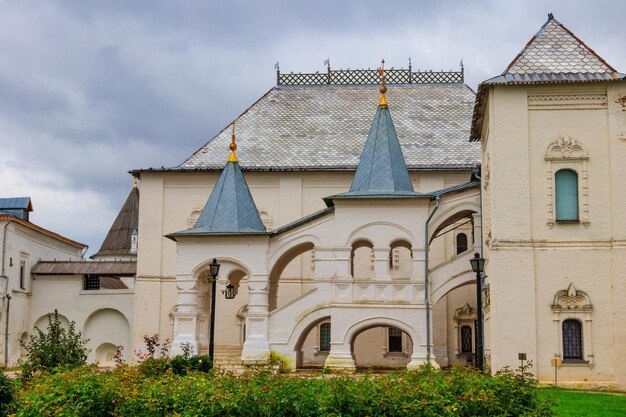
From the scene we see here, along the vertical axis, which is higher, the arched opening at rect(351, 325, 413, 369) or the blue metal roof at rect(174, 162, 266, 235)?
the blue metal roof at rect(174, 162, 266, 235)

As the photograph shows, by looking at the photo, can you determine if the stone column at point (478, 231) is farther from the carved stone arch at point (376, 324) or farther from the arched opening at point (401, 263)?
the arched opening at point (401, 263)

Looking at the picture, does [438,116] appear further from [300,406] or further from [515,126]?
[300,406]

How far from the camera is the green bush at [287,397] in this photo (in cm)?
1120

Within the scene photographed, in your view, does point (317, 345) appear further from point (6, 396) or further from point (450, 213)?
point (6, 396)

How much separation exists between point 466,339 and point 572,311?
9.40 meters

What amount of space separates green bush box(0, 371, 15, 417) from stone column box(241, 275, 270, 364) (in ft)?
43.5

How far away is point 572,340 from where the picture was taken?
2195cm

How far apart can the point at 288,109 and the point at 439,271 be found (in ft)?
43.2

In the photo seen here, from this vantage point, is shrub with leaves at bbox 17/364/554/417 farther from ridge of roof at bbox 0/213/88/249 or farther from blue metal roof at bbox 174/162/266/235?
ridge of roof at bbox 0/213/88/249

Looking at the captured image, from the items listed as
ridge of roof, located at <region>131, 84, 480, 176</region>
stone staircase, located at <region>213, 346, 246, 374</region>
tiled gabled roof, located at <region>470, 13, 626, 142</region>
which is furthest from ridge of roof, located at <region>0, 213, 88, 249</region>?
tiled gabled roof, located at <region>470, 13, 626, 142</region>

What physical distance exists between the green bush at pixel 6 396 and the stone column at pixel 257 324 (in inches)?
522

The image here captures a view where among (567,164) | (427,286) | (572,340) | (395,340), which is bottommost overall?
(395,340)

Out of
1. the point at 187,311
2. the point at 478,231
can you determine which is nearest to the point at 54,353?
the point at 187,311

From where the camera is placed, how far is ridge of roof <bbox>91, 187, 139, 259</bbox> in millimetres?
53031
